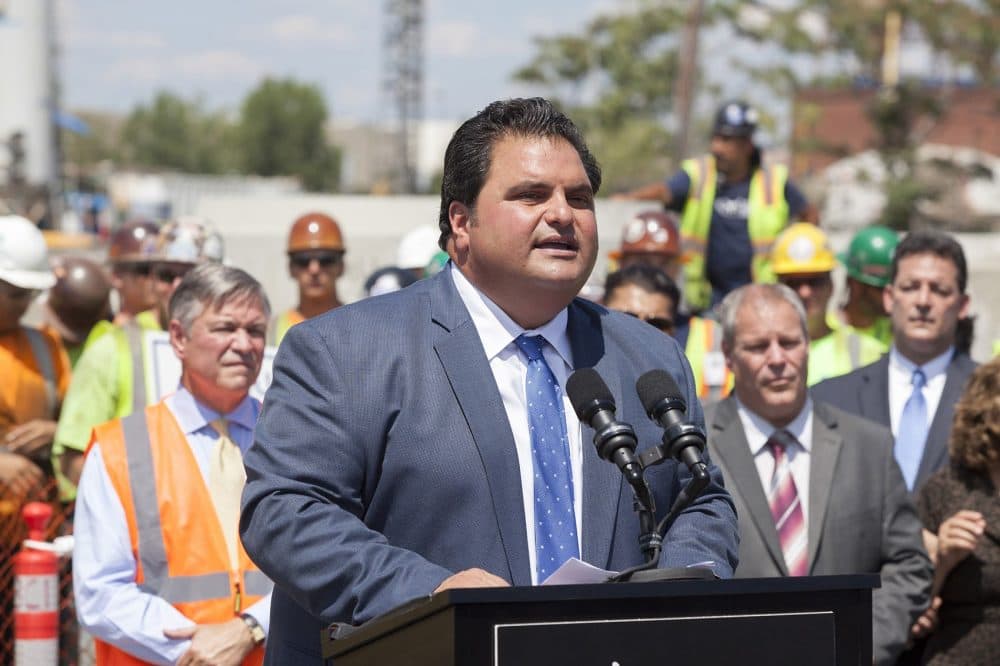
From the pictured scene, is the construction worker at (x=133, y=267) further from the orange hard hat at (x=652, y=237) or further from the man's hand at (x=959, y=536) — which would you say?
the man's hand at (x=959, y=536)

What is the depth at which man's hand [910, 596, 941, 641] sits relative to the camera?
20.1 ft

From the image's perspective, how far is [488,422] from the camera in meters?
3.52

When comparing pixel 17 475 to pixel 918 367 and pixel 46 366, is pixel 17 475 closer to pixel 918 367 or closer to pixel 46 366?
pixel 46 366

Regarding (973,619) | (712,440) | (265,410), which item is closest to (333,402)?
(265,410)

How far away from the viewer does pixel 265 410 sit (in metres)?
3.62

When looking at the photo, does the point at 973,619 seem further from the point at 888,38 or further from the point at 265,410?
the point at 888,38

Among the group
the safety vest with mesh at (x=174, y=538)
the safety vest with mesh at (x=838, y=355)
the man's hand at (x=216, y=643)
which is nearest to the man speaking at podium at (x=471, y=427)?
the man's hand at (x=216, y=643)

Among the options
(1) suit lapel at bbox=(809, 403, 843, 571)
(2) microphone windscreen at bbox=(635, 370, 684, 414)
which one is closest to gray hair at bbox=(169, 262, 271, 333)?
(1) suit lapel at bbox=(809, 403, 843, 571)

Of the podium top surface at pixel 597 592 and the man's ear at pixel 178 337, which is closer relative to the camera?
the podium top surface at pixel 597 592

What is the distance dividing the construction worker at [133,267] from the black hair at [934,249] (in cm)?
379

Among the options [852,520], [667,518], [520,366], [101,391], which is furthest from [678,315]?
[667,518]

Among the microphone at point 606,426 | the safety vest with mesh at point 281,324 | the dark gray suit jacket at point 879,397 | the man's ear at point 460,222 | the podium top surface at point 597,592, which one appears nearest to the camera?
the podium top surface at point 597,592

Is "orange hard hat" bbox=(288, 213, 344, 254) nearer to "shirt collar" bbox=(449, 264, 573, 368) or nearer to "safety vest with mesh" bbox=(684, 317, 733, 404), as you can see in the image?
"safety vest with mesh" bbox=(684, 317, 733, 404)

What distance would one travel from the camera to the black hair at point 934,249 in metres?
7.32
